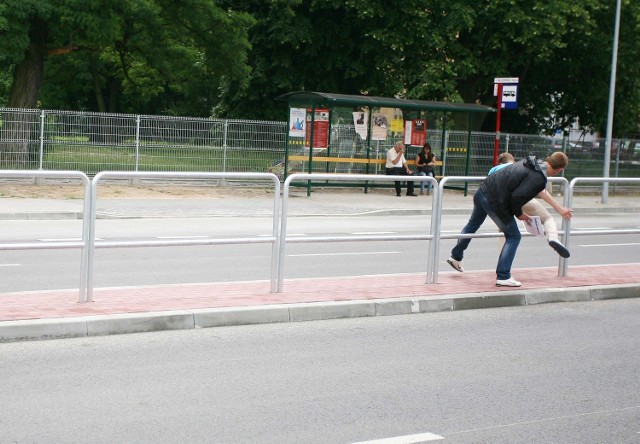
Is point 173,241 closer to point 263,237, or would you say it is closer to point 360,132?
point 263,237

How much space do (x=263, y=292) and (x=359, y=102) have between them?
58.1ft

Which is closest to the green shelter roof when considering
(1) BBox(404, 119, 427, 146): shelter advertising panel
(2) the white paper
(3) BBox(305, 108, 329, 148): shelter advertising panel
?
(3) BBox(305, 108, 329, 148): shelter advertising panel

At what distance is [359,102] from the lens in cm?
2691

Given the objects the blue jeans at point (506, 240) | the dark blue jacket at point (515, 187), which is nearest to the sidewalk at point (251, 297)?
the blue jeans at point (506, 240)

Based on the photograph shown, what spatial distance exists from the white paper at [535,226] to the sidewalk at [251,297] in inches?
24.2

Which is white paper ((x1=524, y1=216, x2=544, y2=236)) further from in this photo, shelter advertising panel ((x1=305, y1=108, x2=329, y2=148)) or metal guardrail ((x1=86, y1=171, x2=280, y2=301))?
shelter advertising panel ((x1=305, y1=108, x2=329, y2=148))

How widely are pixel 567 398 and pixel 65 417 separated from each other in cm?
333

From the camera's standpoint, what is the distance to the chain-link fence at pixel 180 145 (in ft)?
81.1

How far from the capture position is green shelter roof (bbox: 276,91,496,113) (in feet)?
86.2

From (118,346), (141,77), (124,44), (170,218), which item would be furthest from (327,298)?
(141,77)

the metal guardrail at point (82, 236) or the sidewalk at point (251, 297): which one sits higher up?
the metal guardrail at point (82, 236)

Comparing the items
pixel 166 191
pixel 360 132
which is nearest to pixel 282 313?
pixel 166 191

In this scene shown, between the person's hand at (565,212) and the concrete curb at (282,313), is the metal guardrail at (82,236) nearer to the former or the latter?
the concrete curb at (282,313)

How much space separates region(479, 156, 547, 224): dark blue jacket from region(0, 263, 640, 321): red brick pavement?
880 mm
